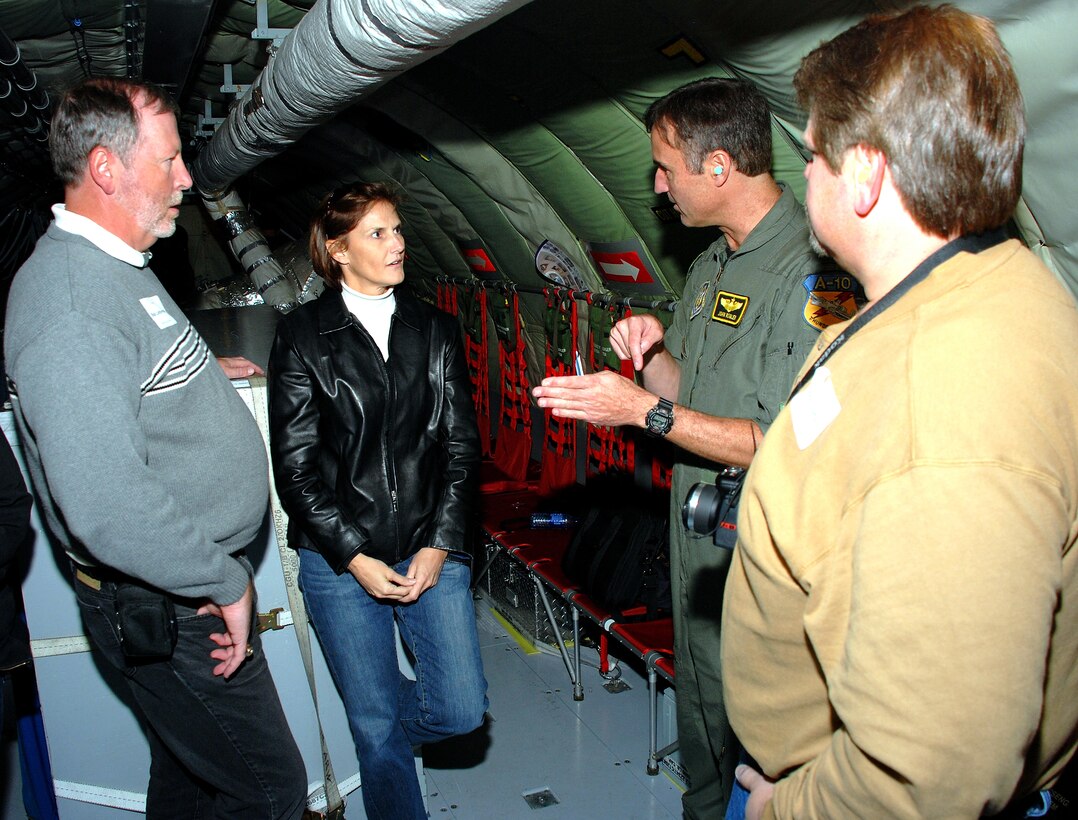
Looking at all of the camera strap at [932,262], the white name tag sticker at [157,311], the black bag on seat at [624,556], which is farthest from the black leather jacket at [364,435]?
the camera strap at [932,262]

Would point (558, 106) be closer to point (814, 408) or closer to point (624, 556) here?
point (624, 556)

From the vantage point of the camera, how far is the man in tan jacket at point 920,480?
0.92 metres

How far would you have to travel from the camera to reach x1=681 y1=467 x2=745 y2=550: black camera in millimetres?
1479

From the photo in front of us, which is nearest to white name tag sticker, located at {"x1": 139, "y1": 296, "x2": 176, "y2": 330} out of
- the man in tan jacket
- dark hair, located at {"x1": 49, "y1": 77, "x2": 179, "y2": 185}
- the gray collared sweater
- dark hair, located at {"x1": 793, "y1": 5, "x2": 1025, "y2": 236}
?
the gray collared sweater

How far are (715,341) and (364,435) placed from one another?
1.15 metres

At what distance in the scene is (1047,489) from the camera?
93 cm

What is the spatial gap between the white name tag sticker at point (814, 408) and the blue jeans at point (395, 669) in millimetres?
1784

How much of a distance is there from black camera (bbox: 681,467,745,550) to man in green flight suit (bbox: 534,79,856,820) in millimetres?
689

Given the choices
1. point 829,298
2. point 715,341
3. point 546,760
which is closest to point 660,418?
point 715,341

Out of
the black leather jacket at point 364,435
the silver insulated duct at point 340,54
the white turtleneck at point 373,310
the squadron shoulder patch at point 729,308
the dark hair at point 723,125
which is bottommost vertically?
the black leather jacket at point 364,435

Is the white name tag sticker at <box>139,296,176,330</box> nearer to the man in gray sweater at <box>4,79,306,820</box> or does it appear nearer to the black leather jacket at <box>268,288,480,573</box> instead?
the man in gray sweater at <box>4,79,306,820</box>

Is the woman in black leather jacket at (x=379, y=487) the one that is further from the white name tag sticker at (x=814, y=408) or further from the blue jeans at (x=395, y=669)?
the white name tag sticker at (x=814, y=408)

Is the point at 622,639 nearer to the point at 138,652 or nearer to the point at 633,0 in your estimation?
the point at 138,652

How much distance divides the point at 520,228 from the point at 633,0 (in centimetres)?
250
